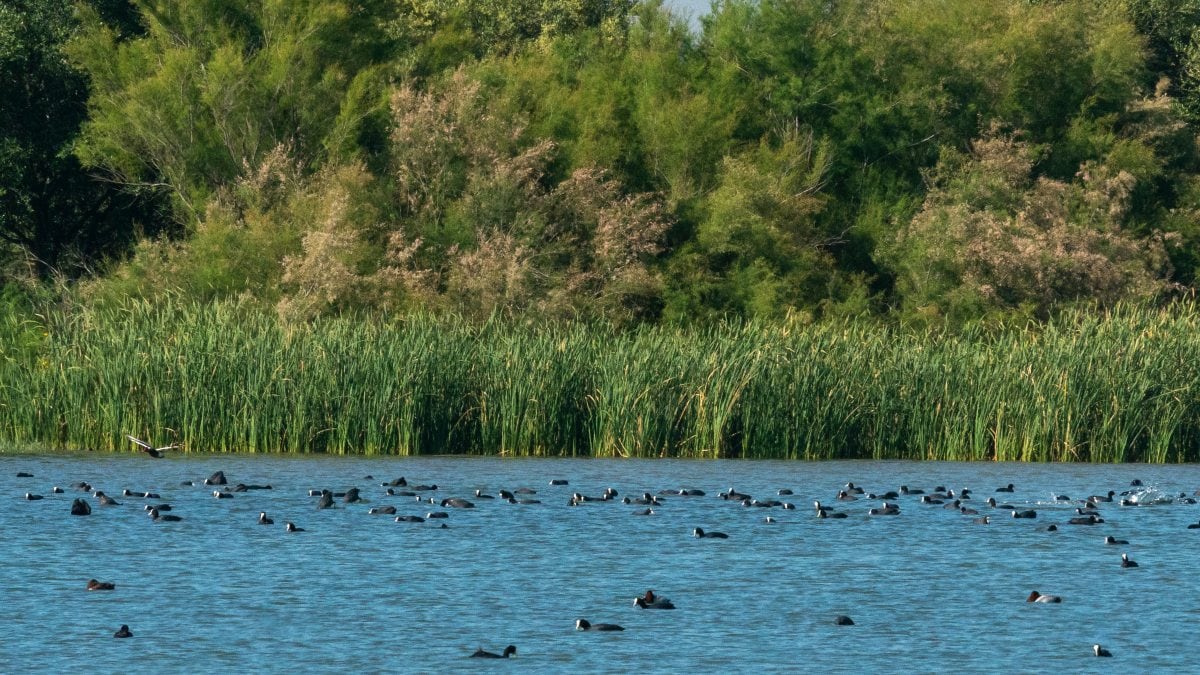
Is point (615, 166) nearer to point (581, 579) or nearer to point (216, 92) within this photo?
point (216, 92)

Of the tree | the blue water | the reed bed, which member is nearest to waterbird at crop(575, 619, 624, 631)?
the blue water

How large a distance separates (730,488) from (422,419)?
22.2ft

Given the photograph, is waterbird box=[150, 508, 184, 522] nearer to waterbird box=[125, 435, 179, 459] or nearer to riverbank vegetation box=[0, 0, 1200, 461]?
waterbird box=[125, 435, 179, 459]

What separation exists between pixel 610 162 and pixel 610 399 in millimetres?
21922

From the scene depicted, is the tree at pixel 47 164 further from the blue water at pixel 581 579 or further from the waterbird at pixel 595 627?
the waterbird at pixel 595 627

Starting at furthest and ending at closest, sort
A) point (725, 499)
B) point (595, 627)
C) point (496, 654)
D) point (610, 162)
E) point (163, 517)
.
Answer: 1. point (610, 162)
2. point (725, 499)
3. point (163, 517)
4. point (595, 627)
5. point (496, 654)

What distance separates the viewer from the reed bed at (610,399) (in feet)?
102

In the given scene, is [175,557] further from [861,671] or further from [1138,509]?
[1138,509]

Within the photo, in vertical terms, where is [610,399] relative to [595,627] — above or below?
above

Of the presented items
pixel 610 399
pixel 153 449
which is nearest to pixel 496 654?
pixel 153 449

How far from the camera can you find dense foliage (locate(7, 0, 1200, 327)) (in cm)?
4869

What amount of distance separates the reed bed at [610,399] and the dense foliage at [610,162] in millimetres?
12921

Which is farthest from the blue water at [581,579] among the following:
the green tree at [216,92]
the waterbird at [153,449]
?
the green tree at [216,92]

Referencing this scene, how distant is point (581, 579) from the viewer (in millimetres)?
18922
